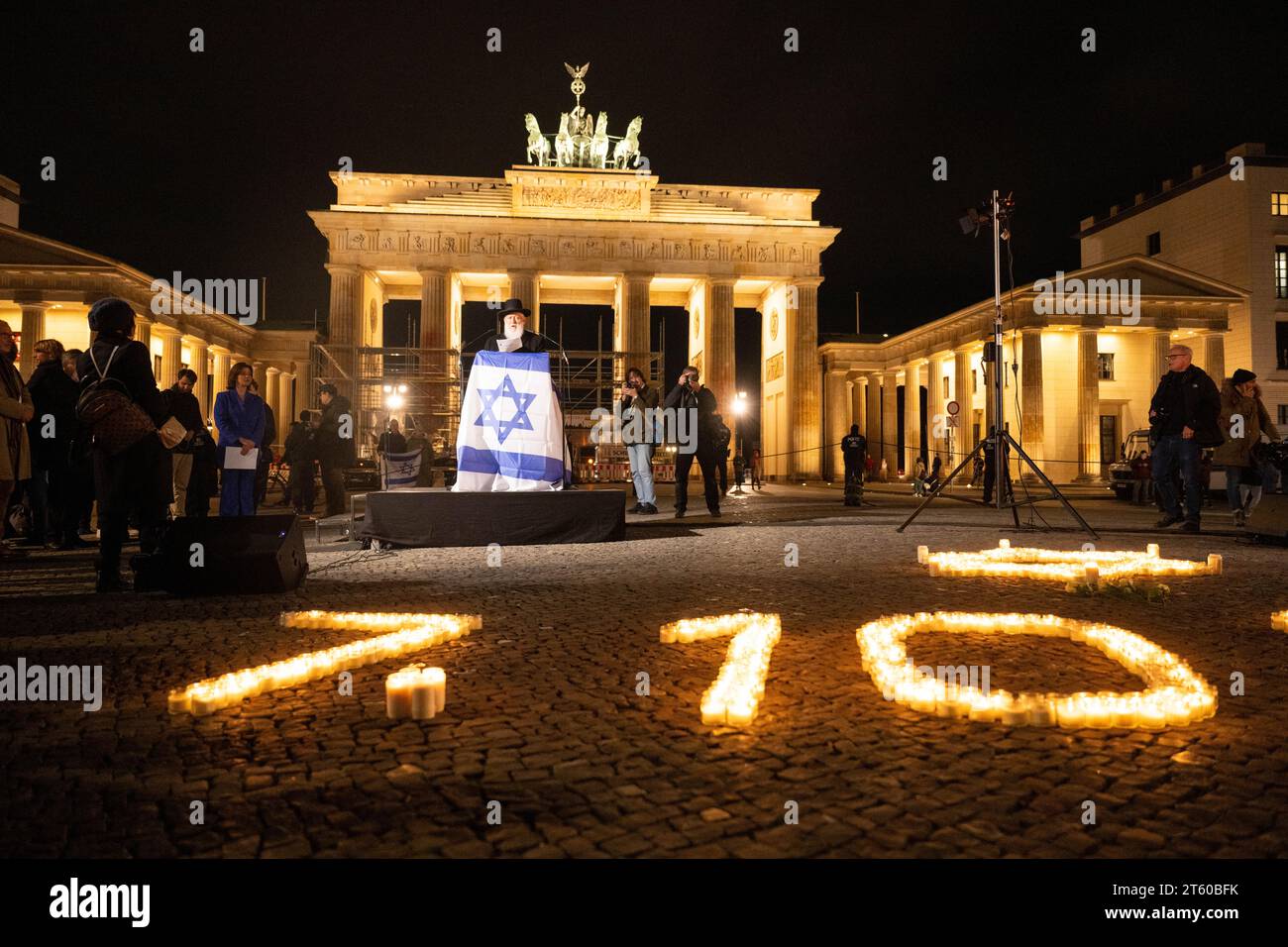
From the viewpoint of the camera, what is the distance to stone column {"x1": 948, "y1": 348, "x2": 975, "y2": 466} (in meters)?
39.8

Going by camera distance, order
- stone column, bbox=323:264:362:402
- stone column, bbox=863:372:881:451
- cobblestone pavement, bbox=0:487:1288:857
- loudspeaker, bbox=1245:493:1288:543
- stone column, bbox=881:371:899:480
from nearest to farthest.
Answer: cobblestone pavement, bbox=0:487:1288:857, loudspeaker, bbox=1245:493:1288:543, stone column, bbox=323:264:362:402, stone column, bbox=863:372:881:451, stone column, bbox=881:371:899:480

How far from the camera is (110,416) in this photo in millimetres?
5215

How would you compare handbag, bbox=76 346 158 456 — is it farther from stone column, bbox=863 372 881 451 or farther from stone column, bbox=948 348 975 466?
stone column, bbox=863 372 881 451

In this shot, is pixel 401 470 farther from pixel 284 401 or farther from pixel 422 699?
pixel 284 401

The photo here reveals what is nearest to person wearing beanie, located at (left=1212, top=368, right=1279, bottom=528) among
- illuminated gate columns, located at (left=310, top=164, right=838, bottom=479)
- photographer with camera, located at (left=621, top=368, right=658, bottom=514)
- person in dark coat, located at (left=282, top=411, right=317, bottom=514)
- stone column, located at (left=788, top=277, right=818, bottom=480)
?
photographer with camera, located at (left=621, top=368, right=658, bottom=514)

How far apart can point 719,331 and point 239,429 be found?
3236cm

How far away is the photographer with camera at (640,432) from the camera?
1141 cm

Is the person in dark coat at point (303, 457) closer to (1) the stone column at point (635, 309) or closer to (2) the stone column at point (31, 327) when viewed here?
(1) the stone column at point (635, 309)

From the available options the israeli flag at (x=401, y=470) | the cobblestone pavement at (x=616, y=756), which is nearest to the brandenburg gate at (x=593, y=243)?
the israeli flag at (x=401, y=470)

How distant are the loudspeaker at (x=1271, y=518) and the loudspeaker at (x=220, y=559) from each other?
30.6 ft

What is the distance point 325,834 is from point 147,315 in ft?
134

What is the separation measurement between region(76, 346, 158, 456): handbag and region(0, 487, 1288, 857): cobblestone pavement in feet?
4.02

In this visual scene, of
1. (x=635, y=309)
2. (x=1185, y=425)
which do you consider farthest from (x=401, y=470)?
(x=635, y=309)

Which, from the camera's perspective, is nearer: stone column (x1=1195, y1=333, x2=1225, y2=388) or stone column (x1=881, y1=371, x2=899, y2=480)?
stone column (x1=1195, y1=333, x2=1225, y2=388)
